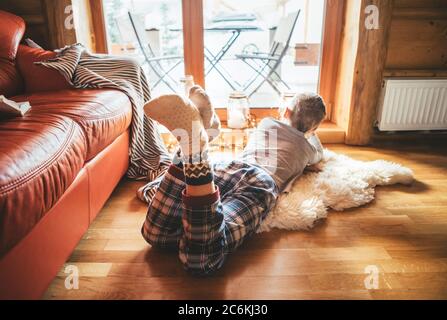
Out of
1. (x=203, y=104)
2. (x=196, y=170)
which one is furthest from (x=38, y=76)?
(x=196, y=170)

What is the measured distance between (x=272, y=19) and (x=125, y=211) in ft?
5.84

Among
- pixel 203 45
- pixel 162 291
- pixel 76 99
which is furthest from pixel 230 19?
pixel 162 291

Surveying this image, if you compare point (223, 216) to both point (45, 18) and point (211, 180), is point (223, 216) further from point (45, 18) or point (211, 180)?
point (45, 18)

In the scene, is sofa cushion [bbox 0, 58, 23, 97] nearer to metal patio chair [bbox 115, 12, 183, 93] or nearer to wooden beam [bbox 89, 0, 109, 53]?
wooden beam [bbox 89, 0, 109, 53]

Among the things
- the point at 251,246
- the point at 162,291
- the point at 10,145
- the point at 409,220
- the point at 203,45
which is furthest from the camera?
the point at 203,45

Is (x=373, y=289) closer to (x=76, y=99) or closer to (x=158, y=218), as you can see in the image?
(x=158, y=218)

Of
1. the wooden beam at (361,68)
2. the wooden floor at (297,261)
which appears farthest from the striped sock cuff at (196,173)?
the wooden beam at (361,68)

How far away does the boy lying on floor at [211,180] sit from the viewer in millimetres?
887

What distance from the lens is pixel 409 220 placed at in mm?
1314

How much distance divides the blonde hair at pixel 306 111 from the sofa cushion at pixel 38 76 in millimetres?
1054

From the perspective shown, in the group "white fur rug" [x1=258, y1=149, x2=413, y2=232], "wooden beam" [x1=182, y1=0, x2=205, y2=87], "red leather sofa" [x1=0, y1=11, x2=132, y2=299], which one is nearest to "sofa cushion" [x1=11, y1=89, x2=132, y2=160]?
"red leather sofa" [x1=0, y1=11, x2=132, y2=299]

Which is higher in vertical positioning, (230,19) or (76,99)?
(230,19)

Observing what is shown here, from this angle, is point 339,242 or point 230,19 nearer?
point 339,242

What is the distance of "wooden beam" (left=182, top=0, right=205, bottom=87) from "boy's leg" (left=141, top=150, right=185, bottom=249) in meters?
1.46
